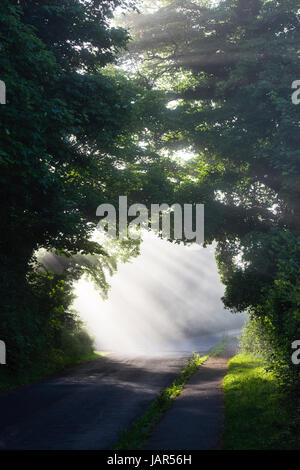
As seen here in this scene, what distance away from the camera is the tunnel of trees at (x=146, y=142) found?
12031mm

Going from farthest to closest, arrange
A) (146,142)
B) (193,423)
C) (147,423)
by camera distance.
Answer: (146,142) → (147,423) → (193,423)

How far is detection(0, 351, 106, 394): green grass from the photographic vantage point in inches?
634

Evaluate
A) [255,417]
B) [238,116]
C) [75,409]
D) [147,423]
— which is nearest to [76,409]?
[75,409]

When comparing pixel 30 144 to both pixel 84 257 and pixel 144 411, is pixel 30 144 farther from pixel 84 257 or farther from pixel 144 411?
pixel 84 257

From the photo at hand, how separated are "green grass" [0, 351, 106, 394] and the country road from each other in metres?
0.58

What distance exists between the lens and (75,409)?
38.8ft

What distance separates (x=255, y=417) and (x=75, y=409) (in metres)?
5.04

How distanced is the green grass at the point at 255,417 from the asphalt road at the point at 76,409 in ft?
7.83

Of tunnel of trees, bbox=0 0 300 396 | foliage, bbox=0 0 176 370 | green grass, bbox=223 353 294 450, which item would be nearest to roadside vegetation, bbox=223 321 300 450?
green grass, bbox=223 353 294 450

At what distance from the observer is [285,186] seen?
19578 millimetres

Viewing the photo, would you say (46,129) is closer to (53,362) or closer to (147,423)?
(147,423)

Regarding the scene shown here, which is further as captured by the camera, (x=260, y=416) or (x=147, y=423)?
(x=147, y=423)

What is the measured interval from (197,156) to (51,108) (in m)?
16.8
